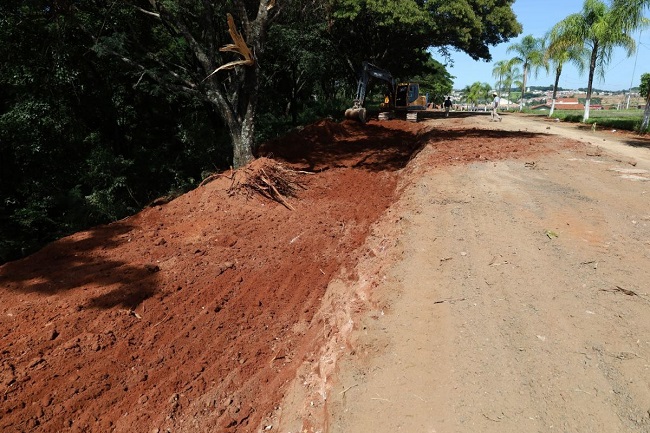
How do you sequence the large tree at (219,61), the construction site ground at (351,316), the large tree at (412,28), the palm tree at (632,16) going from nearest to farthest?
the construction site ground at (351,316), the large tree at (219,61), the palm tree at (632,16), the large tree at (412,28)

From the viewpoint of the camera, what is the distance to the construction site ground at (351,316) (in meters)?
3.02

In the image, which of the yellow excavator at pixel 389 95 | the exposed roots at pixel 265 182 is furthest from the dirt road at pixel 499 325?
the yellow excavator at pixel 389 95

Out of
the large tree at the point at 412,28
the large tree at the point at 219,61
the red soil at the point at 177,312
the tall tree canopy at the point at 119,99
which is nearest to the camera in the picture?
the red soil at the point at 177,312

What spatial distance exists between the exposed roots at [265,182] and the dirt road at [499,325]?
275 cm

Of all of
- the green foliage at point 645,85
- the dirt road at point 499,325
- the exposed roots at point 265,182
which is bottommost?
the dirt road at point 499,325

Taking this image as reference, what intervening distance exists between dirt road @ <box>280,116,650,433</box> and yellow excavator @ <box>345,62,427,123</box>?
12024 millimetres

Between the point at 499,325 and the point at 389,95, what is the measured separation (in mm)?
22080

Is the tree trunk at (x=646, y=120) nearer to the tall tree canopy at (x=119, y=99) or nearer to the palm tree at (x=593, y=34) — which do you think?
the palm tree at (x=593, y=34)

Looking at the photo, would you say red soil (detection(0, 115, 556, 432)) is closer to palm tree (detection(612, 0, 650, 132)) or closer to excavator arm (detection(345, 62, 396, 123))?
excavator arm (detection(345, 62, 396, 123))

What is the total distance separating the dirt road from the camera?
2816mm

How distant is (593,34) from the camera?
69.5ft

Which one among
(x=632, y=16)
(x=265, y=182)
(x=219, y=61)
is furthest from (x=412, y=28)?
(x=265, y=182)

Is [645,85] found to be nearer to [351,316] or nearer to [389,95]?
[389,95]

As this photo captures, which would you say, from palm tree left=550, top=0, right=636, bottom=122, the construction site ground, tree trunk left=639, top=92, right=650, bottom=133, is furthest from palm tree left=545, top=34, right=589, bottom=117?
the construction site ground
